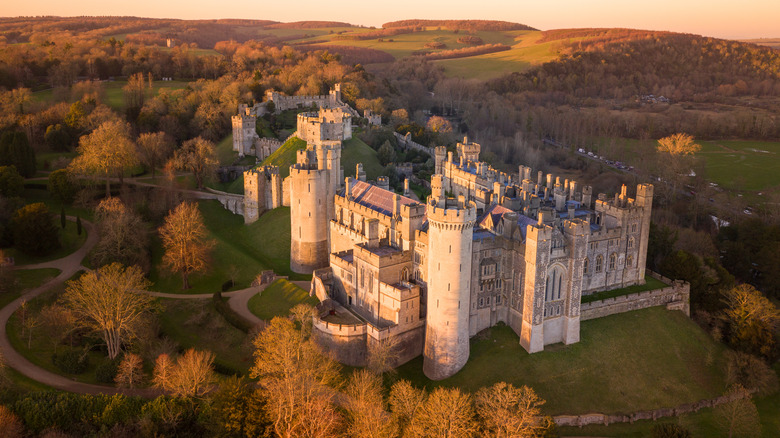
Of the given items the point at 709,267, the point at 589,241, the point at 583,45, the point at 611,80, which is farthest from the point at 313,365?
the point at 583,45

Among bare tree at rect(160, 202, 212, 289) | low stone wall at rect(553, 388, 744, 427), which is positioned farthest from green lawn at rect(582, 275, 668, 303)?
bare tree at rect(160, 202, 212, 289)

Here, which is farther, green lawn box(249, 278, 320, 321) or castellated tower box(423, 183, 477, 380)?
green lawn box(249, 278, 320, 321)

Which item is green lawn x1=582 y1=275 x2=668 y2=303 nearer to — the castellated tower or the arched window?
the arched window

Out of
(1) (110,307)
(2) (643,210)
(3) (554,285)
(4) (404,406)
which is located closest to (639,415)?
(3) (554,285)

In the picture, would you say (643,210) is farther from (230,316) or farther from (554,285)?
(230,316)

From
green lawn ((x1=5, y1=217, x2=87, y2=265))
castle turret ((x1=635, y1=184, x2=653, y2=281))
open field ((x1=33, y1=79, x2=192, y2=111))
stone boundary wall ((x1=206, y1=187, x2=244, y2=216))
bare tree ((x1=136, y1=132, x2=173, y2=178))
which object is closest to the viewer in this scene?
castle turret ((x1=635, y1=184, x2=653, y2=281))

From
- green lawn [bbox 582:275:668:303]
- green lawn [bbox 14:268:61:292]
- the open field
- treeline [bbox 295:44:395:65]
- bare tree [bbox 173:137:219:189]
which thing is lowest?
green lawn [bbox 14:268:61:292]

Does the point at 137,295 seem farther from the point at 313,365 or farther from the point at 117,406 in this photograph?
the point at 313,365
